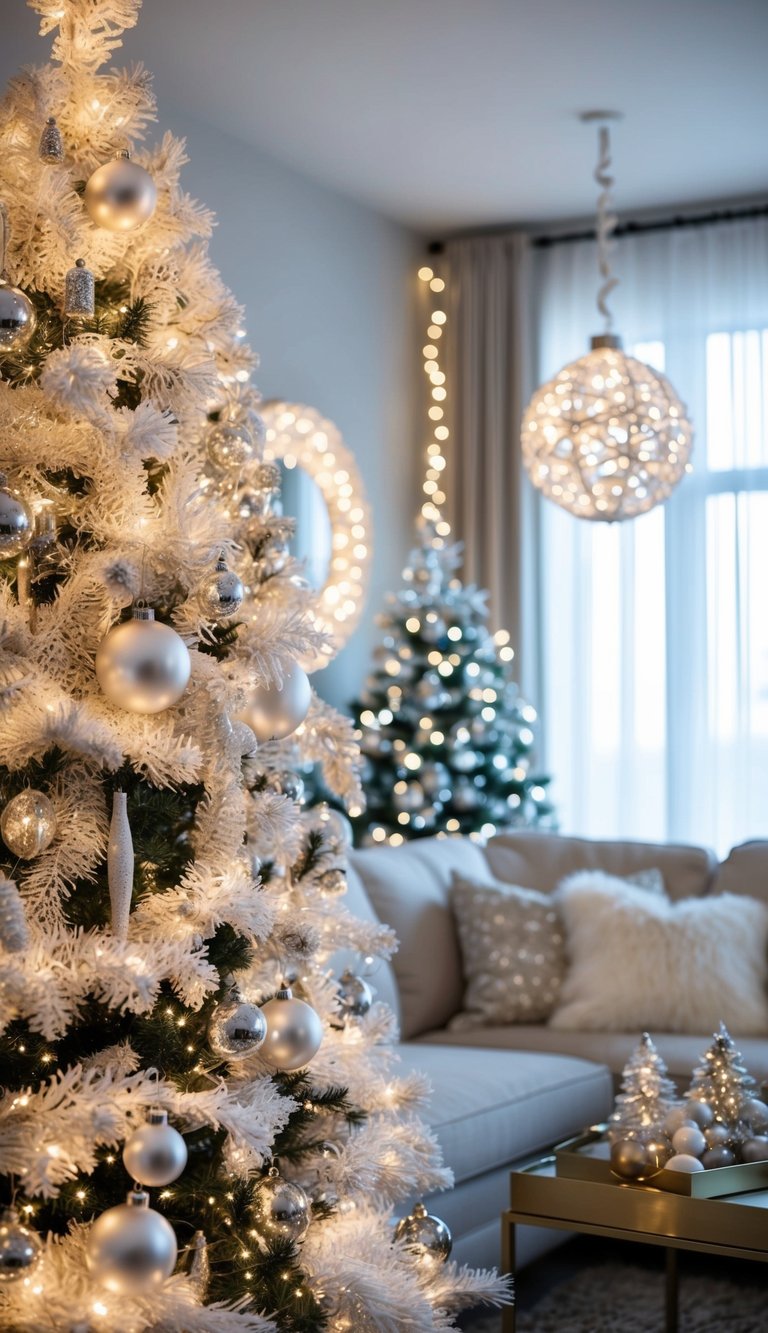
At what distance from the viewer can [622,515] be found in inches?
167

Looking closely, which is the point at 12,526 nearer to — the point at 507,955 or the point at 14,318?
the point at 14,318

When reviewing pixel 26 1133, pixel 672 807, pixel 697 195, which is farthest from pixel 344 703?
pixel 26 1133

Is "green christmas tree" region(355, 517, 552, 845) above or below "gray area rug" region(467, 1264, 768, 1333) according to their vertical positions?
above

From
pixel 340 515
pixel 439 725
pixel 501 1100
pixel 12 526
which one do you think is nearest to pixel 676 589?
pixel 439 725

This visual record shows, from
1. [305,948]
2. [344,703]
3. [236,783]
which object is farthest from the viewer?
[344,703]

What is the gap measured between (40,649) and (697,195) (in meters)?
4.20

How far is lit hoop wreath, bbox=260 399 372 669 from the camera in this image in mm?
5000

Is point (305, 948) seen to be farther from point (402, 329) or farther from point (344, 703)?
point (402, 329)

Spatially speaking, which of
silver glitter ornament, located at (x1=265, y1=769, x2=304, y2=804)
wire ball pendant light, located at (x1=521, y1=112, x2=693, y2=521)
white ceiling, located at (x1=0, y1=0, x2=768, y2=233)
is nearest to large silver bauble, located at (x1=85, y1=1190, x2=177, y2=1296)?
silver glitter ornament, located at (x1=265, y1=769, x2=304, y2=804)

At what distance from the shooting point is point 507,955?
3.77 m

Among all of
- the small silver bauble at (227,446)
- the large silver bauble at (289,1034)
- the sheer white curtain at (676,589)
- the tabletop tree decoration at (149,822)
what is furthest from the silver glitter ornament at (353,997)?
the sheer white curtain at (676,589)

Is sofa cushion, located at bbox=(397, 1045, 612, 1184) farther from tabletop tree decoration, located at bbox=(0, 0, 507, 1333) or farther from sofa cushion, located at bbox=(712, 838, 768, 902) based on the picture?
sofa cushion, located at bbox=(712, 838, 768, 902)

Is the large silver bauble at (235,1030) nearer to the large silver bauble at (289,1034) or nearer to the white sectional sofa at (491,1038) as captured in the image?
the large silver bauble at (289,1034)

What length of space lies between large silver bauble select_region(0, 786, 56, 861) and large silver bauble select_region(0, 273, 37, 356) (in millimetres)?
591
